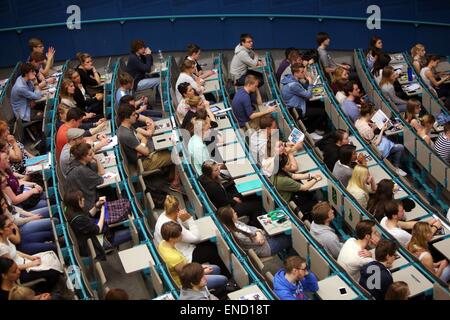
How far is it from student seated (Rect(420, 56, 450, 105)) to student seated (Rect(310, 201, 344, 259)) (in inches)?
203

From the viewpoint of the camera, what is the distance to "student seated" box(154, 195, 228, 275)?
8.12 metres

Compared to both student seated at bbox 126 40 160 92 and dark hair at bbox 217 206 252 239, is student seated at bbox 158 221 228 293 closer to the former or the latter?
dark hair at bbox 217 206 252 239

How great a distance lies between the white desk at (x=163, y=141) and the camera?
33.5ft

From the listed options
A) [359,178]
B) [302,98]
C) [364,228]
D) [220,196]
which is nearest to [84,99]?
[302,98]

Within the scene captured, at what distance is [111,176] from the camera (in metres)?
9.50

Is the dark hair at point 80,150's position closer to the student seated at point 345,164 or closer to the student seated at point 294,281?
the student seated at point 294,281

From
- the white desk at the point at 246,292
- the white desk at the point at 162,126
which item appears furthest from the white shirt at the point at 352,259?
the white desk at the point at 162,126

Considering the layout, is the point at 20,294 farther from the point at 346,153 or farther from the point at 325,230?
the point at 346,153

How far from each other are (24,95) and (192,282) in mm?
5827

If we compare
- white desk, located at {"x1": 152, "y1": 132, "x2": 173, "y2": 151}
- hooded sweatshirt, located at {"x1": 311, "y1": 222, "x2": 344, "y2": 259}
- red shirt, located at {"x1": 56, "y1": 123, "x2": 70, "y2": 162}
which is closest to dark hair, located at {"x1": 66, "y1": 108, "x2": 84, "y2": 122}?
red shirt, located at {"x1": 56, "y1": 123, "x2": 70, "y2": 162}

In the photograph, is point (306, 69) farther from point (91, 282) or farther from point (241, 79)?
point (91, 282)

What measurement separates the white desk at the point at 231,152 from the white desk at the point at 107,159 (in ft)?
4.96

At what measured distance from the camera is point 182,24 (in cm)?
1509
